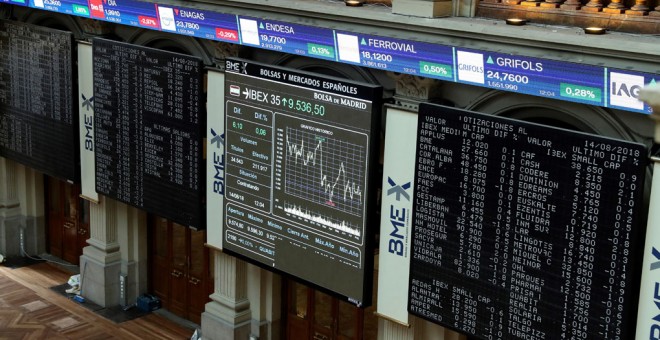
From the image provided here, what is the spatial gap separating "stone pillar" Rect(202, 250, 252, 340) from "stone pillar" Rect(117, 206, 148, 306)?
2612 mm

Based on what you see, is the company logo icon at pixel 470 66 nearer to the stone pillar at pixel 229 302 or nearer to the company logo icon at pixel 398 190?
the company logo icon at pixel 398 190

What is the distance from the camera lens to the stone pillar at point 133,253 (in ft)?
Answer: 55.5

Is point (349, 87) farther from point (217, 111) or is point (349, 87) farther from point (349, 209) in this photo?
point (217, 111)

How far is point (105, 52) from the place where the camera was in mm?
15445

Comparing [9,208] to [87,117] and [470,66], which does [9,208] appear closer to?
[87,117]

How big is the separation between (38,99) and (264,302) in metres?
5.91

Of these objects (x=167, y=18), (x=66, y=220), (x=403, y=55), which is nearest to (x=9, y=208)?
(x=66, y=220)

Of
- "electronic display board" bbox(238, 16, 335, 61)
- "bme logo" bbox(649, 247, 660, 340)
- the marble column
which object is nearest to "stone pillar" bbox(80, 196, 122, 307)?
the marble column

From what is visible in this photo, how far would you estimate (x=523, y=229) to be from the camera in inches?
400

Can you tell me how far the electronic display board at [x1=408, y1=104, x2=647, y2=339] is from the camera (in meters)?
9.38

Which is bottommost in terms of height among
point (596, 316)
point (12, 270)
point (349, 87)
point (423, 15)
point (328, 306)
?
point (12, 270)

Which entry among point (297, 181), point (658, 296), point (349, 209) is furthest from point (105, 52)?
point (658, 296)

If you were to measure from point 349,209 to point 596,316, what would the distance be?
3579 millimetres

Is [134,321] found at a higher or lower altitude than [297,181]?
lower
